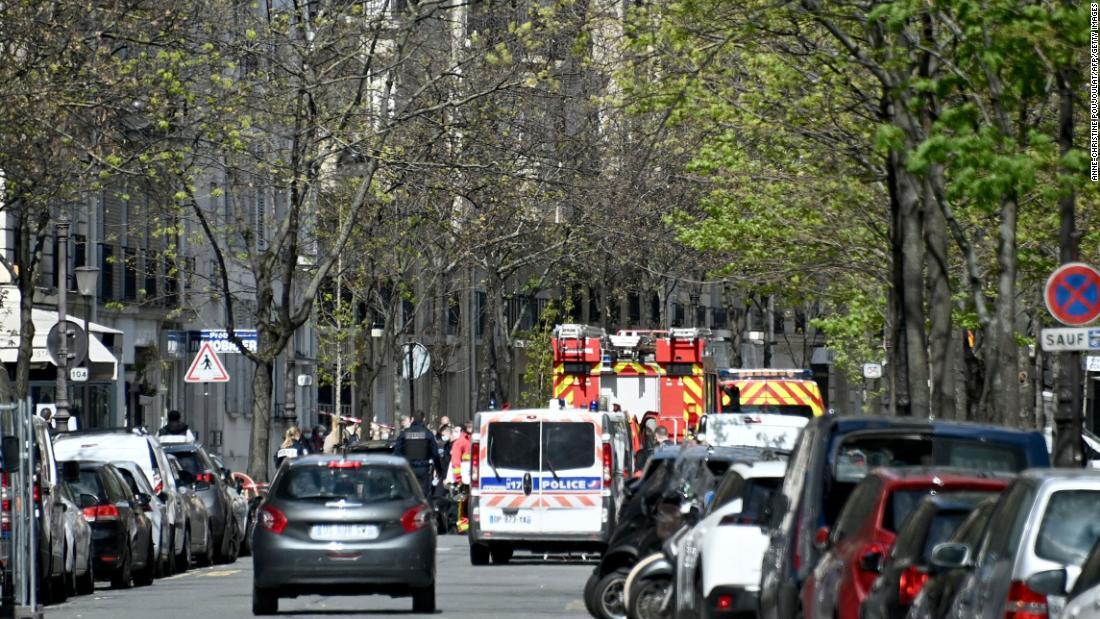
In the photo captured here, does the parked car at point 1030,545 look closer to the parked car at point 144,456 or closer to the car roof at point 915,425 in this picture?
the car roof at point 915,425

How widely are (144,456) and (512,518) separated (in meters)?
4.40

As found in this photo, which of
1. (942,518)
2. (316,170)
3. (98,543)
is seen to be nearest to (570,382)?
(316,170)

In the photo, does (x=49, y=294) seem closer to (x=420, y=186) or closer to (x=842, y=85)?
(x=420, y=186)

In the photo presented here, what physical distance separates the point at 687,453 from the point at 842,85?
9.92m

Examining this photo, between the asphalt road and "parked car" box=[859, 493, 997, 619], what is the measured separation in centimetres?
920

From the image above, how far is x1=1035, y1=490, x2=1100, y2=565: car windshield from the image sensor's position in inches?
414

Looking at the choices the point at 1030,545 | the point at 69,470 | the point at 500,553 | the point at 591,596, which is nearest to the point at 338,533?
the point at 591,596

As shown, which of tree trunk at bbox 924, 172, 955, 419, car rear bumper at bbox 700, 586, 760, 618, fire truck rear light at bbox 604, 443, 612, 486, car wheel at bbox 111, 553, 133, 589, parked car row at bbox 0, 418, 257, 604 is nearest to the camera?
car rear bumper at bbox 700, 586, 760, 618

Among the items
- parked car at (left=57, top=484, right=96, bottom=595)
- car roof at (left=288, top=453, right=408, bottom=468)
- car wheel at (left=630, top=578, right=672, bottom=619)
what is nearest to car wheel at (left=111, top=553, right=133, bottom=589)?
parked car at (left=57, top=484, right=96, bottom=595)

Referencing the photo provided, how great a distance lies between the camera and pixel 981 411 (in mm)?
40500

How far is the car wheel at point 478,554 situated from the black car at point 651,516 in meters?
10.1

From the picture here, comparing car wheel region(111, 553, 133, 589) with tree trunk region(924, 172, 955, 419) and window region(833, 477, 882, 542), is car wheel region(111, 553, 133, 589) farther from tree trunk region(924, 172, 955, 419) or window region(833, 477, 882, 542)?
window region(833, 477, 882, 542)

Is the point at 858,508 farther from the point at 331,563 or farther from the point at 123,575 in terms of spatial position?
the point at 123,575

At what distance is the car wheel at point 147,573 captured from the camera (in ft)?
91.6
